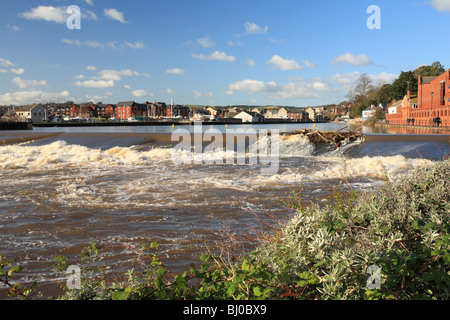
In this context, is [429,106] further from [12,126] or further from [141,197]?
[12,126]

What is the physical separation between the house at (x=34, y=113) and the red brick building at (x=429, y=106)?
12373 centimetres

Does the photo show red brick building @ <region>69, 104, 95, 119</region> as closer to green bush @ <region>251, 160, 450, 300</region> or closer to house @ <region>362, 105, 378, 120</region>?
house @ <region>362, 105, 378, 120</region>

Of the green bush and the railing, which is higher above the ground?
the railing

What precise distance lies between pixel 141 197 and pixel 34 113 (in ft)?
466

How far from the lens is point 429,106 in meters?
73.7

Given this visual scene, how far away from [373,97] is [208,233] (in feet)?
418

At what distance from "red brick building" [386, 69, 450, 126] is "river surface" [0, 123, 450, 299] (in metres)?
46.3

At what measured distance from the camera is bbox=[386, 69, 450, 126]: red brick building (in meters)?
61.0

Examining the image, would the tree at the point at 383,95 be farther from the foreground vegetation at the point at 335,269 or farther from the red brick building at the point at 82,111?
the red brick building at the point at 82,111

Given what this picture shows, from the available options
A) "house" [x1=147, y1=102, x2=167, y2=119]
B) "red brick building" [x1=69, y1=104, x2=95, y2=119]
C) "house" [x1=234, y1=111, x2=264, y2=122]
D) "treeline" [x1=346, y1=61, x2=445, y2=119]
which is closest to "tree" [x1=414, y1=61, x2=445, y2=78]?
"treeline" [x1=346, y1=61, x2=445, y2=119]

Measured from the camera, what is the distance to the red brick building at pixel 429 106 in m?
61.0

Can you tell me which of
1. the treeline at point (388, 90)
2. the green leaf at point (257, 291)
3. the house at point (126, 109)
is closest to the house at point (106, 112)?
the house at point (126, 109)
